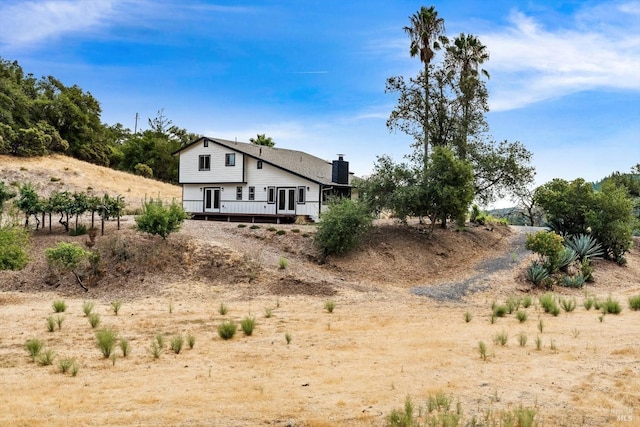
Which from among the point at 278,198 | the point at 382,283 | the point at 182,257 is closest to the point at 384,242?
the point at 382,283

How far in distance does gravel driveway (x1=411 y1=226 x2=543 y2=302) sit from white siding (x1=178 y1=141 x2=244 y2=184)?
1879cm

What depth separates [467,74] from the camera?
108 ft

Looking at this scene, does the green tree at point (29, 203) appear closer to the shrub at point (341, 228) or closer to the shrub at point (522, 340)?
the shrub at point (341, 228)

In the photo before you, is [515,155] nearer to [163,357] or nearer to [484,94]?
[484,94]

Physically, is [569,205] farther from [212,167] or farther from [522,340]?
[212,167]

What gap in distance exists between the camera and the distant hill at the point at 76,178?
49125mm

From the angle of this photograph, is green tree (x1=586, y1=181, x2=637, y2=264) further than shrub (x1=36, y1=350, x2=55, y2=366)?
Yes

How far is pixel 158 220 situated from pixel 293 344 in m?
11.9

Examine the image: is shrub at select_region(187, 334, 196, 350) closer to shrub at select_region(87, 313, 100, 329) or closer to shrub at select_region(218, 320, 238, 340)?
shrub at select_region(218, 320, 238, 340)

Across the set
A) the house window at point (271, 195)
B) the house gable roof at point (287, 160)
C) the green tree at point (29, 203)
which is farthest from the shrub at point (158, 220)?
the house window at point (271, 195)

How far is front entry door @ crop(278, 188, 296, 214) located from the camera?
117ft

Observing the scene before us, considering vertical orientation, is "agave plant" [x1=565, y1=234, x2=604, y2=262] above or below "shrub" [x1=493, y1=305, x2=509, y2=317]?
above

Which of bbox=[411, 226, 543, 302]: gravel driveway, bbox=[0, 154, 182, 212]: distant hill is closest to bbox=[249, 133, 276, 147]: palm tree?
bbox=[0, 154, 182, 212]: distant hill

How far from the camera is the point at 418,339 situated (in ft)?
38.3
